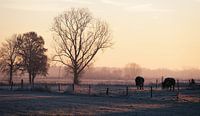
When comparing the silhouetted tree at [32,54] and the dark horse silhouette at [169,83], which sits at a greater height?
the silhouetted tree at [32,54]

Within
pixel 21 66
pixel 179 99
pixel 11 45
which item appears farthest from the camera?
pixel 11 45

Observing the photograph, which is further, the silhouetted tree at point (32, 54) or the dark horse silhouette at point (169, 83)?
the silhouetted tree at point (32, 54)

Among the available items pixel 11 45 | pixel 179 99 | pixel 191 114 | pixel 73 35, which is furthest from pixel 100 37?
pixel 191 114

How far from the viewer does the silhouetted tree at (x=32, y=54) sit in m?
84.8

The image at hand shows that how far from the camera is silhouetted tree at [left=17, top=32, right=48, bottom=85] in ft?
278

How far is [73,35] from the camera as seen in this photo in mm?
81375

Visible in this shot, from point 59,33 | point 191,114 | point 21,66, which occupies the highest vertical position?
point 59,33

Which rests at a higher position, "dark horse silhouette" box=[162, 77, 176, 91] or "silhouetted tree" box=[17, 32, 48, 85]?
"silhouetted tree" box=[17, 32, 48, 85]

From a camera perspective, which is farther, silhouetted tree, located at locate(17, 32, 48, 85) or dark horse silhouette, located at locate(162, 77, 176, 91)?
silhouetted tree, located at locate(17, 32, 48, 85)

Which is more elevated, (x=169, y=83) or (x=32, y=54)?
(x=32, y=54)

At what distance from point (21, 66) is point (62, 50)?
33.1ft

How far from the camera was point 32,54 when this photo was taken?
86.1 meters

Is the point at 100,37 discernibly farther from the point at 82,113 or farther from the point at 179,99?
the point at 82,113

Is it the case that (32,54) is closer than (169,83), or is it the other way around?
(169,83)
